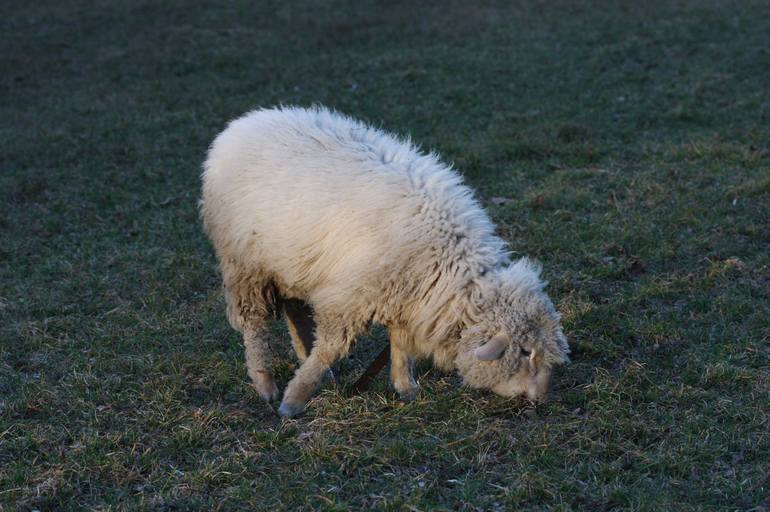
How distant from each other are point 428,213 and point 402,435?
1.23m

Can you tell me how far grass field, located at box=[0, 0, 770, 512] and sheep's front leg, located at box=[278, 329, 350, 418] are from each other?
0.13 meters

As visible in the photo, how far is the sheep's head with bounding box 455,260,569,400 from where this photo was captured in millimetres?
5117

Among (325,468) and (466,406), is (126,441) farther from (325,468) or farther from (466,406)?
(466,406)

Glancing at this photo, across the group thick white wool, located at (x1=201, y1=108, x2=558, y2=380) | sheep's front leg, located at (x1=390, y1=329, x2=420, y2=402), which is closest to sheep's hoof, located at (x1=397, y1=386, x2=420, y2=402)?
sheep's front leg, located at (x1=390, y1=329, x2=420, y2=402)

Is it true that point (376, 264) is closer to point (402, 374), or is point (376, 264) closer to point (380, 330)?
point (402, 374)

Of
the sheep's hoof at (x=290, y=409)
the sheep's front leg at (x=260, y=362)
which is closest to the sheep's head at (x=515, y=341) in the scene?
the sheep's hoof at (x=290, y=409)

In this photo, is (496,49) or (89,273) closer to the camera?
(89,273)

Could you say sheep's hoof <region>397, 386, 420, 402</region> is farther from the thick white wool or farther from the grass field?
the thick white wool

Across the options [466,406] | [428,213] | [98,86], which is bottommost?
[98,86]

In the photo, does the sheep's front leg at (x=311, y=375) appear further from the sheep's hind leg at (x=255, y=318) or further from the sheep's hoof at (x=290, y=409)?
the sheep's hind leg at (x=255, y=318)

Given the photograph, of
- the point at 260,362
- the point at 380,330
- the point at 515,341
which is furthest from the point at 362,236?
the point at 380,330

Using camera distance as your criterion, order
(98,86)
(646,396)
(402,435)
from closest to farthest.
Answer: (402,435) → (646,396) → (98,86)

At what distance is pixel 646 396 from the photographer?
17.5ft

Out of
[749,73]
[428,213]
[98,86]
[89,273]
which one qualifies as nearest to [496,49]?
[749,73]
